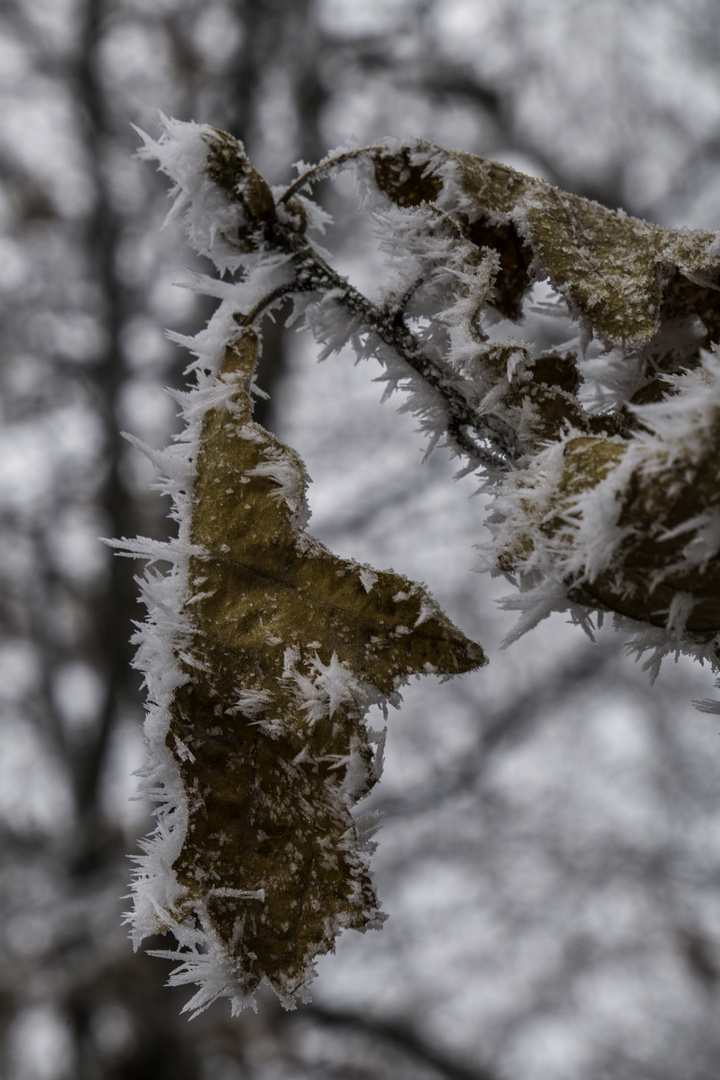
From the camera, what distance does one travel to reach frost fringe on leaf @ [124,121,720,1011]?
0.43 meters

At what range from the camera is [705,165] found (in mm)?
4793

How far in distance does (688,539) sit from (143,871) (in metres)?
0.40

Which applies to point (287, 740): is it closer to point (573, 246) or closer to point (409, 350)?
point (409, 350)

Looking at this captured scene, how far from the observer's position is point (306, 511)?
57 cm

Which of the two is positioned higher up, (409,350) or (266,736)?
(409,350)

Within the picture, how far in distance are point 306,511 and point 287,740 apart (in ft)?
0.51

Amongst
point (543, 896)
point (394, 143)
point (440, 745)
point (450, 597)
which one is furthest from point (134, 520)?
point (394, 143)

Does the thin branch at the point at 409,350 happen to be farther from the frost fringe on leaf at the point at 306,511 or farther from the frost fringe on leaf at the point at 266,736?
the frost fringe on leaf at the point at 266,736

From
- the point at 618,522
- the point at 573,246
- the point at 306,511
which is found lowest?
the point at 618,522

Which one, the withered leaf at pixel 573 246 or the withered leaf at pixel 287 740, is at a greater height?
the withered leaf at pixel 573 246

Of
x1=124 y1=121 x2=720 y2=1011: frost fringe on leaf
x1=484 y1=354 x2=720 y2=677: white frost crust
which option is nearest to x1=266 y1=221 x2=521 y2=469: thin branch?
x1=124 y1=121 x2=720 y2=1011: frost fringe on leaf

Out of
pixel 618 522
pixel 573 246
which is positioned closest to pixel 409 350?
pixel 573 246

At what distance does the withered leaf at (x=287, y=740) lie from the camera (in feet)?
1.69

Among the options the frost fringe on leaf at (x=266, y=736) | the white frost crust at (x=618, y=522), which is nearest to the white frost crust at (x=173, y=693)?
the frost fringe on leaf at (x=266, y=736)
